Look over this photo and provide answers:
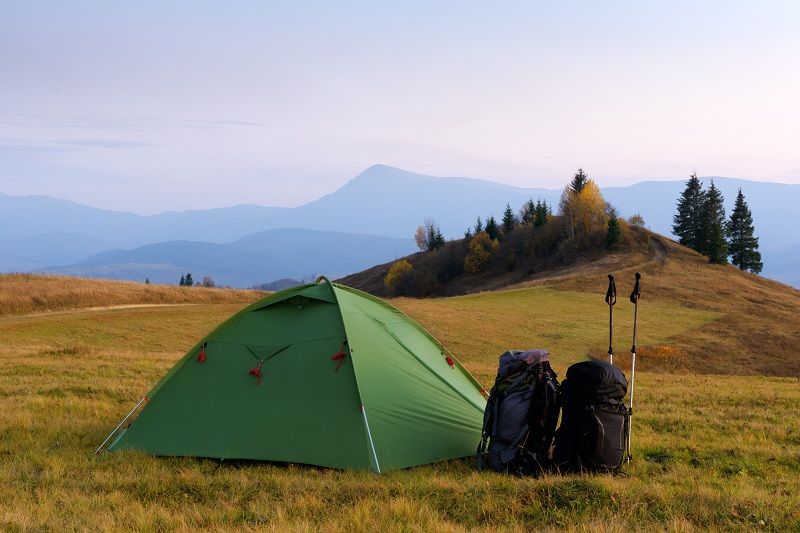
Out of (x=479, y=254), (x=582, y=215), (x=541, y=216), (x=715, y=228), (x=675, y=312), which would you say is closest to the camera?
(x=675, y=312)

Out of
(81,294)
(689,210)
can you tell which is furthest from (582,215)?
(81,294)

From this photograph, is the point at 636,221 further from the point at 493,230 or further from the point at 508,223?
the point at 493,230

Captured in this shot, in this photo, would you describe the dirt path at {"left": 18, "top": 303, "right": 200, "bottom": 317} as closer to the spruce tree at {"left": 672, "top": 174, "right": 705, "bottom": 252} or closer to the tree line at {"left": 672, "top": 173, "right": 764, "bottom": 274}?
the tree line at {"left": 672, "top": 173, "right": 764, "bottom": 274}

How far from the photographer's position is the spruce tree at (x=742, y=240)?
283 feet

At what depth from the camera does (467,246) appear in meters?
109

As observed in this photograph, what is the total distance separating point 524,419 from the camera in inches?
332

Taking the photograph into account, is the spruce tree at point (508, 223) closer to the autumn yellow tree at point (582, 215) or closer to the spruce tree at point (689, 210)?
the autumn yellow tree at point (582, 215)

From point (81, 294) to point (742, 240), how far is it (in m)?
82.1

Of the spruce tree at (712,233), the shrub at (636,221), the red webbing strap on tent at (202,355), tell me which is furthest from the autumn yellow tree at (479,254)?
the red webbing strap on tent at (202,355)

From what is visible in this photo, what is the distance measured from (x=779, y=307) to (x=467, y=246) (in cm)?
5792

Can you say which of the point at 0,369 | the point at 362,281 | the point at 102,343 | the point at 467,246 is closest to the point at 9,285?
the point at 102,343

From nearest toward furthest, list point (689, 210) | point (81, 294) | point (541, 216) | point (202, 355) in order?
point (202, 355) → point (81, 294) → point (689, 210) → point (541, 216)

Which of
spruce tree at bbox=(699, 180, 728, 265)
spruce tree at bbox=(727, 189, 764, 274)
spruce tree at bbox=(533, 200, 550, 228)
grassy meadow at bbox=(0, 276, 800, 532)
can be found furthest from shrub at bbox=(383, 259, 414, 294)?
grassy meadow at bbox=(0, 276, 800, 532)

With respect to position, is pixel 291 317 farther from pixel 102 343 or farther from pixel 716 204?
pixel 716 204
